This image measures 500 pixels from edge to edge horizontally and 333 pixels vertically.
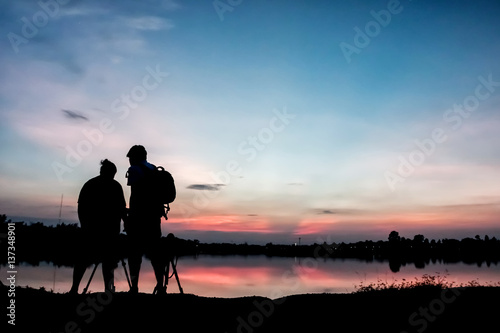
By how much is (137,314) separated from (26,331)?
1771mm

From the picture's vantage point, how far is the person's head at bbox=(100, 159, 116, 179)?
29.3ft

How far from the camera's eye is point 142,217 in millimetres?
8500

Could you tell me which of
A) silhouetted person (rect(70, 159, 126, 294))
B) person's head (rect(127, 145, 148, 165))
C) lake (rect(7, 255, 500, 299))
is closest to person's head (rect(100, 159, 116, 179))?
silhouetted person (rect(70, 159, 126, 294))

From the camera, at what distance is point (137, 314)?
7.09 meters

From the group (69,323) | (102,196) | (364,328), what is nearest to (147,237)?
(102,196)

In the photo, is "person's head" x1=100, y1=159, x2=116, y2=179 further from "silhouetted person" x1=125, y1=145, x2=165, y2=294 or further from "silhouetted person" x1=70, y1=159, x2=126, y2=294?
"silhouetted person" x1=125, y1=145, x2=165, y2=294

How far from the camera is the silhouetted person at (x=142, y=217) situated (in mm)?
8430

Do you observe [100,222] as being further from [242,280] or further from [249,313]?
[242,280]

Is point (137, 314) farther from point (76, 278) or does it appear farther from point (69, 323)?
point (76, 278)

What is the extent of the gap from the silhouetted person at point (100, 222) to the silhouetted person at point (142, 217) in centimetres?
39

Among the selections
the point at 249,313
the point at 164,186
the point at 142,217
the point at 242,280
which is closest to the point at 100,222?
the point at 142,217

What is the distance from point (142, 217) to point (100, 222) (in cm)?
99

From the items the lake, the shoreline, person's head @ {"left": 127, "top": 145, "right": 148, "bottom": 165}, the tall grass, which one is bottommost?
the lake

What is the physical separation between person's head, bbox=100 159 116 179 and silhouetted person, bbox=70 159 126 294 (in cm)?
11
